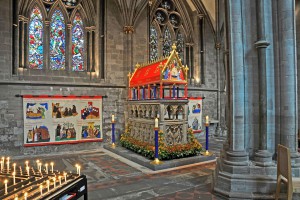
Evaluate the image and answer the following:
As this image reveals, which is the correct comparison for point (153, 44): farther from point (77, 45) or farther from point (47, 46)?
point (47, 46)

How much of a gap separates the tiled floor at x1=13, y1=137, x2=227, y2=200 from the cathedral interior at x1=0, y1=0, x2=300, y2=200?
3 cm

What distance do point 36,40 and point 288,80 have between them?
8.84 meters

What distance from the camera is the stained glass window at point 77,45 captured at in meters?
10.1

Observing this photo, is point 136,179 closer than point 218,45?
Yes

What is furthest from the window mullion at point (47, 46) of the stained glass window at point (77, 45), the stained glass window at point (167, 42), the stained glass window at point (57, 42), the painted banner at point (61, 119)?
the stained glass window at point (167, 42)

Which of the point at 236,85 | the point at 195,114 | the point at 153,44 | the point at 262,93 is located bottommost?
the point at 195,114

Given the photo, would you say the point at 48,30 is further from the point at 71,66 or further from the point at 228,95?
the point at 228,95

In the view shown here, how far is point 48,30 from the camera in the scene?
948 centimetres

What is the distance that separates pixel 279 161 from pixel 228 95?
1.58m

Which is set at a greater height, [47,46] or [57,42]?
[57,42]

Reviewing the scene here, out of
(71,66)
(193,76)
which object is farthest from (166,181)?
(193,76)

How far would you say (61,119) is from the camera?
30.6 ft

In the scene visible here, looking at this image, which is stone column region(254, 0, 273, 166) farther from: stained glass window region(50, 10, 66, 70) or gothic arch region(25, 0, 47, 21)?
gothic arch region(25, 0, 47, 21)

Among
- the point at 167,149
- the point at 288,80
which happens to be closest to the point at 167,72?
the point at 167,149
